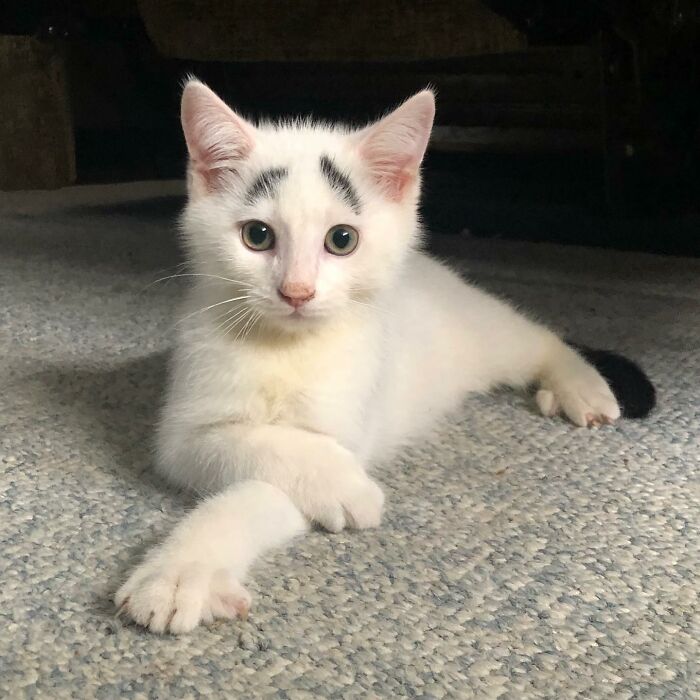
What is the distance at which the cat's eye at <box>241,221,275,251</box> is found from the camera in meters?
1.08

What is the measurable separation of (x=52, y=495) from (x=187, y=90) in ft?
1.88

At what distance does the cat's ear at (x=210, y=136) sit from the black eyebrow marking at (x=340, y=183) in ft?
0.37

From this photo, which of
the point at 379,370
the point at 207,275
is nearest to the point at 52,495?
the point at 207,275

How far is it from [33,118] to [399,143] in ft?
8.74

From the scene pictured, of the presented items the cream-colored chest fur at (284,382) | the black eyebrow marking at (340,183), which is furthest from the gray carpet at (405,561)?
the black eyebrow marking at (340,183)

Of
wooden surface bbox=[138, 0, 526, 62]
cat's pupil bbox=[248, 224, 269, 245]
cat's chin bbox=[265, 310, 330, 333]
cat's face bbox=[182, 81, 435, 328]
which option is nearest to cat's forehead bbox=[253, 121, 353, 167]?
cat's face bbox=[182, 81, 435, 328]

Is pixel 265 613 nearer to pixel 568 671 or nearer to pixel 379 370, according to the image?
pixel 568 671

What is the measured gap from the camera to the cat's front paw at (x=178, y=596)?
81 cm

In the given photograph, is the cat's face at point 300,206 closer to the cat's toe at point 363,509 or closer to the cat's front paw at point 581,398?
the cat's toe at point 363,509

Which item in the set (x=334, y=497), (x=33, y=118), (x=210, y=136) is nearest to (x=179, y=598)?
(x=334, y=497)

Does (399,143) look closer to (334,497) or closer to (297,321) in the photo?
(297,321)

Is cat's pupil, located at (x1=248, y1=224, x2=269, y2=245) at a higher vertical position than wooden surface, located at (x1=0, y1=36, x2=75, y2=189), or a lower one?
higher

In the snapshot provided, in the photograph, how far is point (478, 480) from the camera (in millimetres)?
1201

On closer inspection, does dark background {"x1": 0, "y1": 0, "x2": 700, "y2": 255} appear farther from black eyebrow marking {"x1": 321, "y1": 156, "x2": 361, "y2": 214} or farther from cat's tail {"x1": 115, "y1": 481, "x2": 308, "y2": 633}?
cat's tail {"x1": 115, "y1": 481, "x2": 308, "y2": 633}
